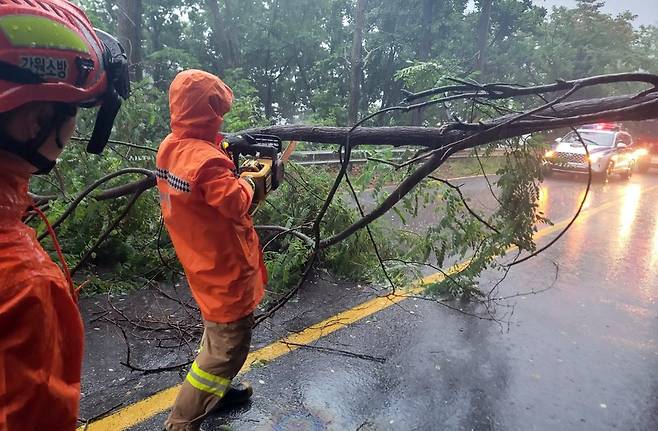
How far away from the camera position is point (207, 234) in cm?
→ 247

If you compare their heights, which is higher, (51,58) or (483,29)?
(483,29)

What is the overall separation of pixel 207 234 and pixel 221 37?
1613 cm

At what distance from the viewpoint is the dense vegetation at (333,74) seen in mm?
4461

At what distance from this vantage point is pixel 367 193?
30.5 feet

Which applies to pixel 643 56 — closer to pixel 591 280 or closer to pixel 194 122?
pixel 591 280

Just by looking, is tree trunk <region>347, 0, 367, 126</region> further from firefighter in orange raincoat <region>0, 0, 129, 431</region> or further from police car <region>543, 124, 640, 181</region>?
firefighter in orange raincoat <region>0, 0, 129, 431</region>

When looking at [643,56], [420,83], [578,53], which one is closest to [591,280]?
[420,83]

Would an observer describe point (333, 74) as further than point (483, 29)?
No

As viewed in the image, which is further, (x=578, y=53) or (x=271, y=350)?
(x=578, y=53)

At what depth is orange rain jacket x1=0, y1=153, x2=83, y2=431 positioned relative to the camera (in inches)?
37.8

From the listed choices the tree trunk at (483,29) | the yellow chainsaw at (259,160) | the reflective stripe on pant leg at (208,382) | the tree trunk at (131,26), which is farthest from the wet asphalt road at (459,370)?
the tree trunk at (483,29)

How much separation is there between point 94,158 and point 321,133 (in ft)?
7.96

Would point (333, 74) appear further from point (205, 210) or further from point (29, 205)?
point (29, 205)

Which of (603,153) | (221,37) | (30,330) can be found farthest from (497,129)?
(221,37)
